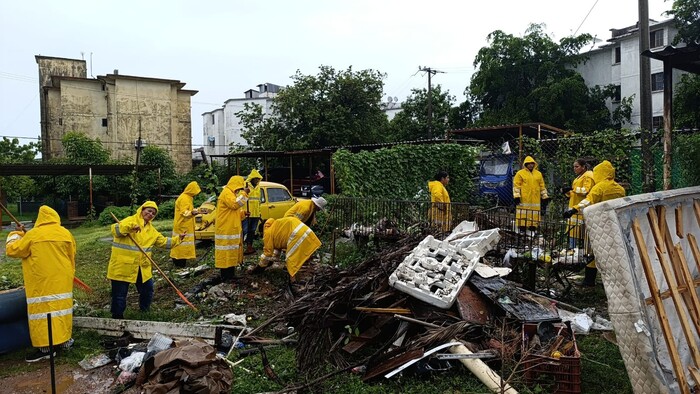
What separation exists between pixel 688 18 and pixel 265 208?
69.8 feet

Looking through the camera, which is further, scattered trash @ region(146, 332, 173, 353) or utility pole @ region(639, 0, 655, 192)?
utility pole @ region(639, 0, 655, 192)

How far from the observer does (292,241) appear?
6910mm

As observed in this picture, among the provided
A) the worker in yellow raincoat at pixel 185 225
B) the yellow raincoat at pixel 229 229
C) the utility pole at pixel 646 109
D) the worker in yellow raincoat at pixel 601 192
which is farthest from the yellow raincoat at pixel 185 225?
the utility pole at pixel 646 109

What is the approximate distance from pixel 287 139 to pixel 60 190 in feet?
36.5

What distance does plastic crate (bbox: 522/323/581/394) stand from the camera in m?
3.91

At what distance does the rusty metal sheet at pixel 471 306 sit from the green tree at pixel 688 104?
19.3 meters

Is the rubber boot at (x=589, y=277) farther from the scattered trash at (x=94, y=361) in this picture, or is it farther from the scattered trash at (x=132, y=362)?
the scattered trash at (x=94, y=361)

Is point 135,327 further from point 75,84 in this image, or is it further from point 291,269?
point 75,84

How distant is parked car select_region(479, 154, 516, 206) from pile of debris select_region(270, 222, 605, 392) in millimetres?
8861

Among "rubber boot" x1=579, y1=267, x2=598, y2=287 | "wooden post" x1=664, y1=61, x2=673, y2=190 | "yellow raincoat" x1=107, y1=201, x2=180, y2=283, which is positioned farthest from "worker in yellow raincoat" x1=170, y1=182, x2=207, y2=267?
"wooden post" x1=664, y1=61, x2=673, y2=190

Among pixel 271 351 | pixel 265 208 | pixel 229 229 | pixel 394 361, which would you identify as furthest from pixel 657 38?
pixel 271 351

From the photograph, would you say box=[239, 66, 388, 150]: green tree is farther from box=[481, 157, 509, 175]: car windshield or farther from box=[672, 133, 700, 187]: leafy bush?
box=[672, 133, 700, 187]: leafy bush

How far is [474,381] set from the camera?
4.11 metres

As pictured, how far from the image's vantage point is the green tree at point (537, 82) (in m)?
24.0
